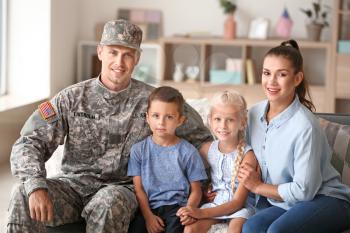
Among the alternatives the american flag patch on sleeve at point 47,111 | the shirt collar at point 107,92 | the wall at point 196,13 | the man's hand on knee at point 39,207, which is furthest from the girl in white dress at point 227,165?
the wall at point 196,13

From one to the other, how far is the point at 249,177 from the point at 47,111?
845 mm

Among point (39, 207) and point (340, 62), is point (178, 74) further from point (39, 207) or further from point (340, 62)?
point (39, 207)

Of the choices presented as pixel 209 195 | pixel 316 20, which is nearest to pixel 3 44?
pixel 316 20

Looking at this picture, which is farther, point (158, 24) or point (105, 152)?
point (158, 24)

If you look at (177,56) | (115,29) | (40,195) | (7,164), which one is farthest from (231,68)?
(40,195)

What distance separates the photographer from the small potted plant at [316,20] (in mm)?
6277

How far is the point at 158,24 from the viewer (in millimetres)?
6797

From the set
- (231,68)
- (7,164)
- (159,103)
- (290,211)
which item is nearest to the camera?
(290,211)

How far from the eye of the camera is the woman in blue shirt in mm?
2523

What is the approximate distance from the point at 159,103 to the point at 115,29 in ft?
1.25

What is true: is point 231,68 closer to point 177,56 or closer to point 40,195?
point 177,56

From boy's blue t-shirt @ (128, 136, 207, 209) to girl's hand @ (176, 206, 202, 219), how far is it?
3.5 inches

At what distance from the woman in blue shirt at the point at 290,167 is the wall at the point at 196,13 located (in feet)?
12.8

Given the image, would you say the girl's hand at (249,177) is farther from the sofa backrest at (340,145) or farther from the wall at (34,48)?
the wall at (34,48)
